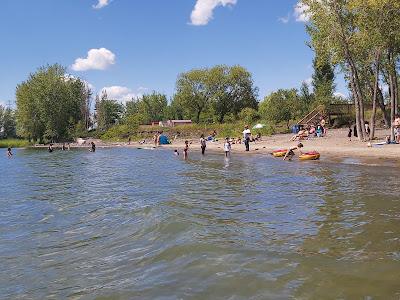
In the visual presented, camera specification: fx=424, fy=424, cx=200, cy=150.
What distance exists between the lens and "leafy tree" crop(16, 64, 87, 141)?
320 ft

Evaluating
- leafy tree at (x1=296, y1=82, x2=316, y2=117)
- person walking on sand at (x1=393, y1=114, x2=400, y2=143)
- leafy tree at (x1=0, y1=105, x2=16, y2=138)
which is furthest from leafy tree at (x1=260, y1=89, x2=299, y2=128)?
leafy tree at (x1=0, y1=105, x2=16, y2=138)

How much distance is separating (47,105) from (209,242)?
95.5 meters

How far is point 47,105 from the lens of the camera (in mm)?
98125

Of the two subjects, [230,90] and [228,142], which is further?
[230,90]

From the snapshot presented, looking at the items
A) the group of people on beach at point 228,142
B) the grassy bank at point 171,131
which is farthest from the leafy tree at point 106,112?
the group of people on beach at point 228,142

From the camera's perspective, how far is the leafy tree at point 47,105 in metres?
97.4

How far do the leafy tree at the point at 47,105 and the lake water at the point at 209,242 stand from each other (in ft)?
270

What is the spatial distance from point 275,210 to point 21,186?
17419mm

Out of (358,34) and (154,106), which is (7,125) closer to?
(154,106)

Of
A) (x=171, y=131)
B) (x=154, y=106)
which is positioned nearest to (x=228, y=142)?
(x=171, y=131)

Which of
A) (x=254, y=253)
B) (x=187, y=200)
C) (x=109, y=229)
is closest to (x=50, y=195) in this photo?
(x=187, y=200)

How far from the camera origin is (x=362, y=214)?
12727 millimetres

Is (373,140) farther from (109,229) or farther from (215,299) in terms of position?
(215,299)

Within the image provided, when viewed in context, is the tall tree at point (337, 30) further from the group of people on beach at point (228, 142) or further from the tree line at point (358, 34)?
the group of people on beach at point (228, 142)
